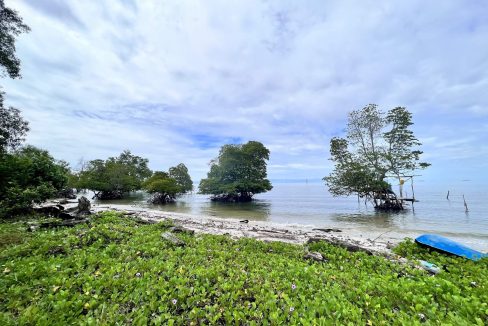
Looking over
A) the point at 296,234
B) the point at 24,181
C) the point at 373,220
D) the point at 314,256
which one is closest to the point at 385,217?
the point at 373,220

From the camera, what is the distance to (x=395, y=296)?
3.39 m

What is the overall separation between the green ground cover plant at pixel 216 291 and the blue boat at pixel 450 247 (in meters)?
0.53

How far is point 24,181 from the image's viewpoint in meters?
12.9

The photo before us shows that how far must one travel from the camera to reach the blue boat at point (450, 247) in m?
6.00

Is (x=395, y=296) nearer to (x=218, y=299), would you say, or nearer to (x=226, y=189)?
(x=218, y=299)

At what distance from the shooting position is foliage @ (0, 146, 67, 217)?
11.1m

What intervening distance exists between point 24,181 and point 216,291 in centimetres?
1557

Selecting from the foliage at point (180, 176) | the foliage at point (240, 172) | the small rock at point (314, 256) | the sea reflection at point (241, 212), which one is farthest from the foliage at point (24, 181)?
the foliage at point (180, 176)

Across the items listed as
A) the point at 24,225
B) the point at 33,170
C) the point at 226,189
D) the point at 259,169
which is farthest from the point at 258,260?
the point at 259,169

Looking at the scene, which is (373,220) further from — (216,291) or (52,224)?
(52,224)

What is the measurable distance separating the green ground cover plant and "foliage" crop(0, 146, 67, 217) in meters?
7.70

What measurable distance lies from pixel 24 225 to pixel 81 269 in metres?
Answer: 6.12

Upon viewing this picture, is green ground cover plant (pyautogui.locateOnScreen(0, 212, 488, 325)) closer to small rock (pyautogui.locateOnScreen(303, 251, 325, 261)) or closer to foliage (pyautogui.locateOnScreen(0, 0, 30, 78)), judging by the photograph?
small rock (pyautogui.locateOnScreen(303, 251, 325, 261))

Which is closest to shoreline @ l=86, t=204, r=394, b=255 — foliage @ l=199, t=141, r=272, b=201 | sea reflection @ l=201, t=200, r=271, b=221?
sea reflection @ l=201, t=200, r=271, b=221
